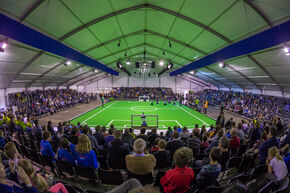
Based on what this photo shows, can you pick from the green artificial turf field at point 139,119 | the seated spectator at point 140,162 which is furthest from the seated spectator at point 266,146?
the green artificial turf field at point 139,119

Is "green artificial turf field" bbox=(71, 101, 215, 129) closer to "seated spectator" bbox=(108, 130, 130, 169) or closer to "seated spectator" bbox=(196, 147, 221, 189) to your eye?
"seated spectator" bbox=(108, 130, 130, 169)

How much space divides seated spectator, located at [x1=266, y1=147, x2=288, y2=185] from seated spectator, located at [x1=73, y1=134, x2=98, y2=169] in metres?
4.41

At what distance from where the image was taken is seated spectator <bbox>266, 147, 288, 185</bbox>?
342 centimetres

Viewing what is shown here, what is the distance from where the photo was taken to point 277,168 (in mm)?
3475

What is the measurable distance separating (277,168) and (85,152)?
4746 millimetres

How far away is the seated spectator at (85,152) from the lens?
3.69 metres

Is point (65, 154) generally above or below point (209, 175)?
below

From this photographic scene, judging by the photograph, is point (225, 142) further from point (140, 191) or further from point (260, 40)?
point (260, 40)

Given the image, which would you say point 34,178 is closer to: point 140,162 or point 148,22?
point 140,162

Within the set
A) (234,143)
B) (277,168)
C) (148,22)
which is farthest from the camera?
(148,22)

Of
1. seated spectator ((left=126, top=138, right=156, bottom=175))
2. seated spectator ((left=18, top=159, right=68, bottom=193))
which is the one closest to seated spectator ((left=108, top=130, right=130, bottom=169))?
seated spectator ((left=126, top=138, right=156, bottom=175))

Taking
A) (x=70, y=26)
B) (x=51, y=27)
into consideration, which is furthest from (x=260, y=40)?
Result: (x=51, y=27)

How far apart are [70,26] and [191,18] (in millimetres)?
9237

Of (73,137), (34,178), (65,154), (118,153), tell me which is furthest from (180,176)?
(73,137)
